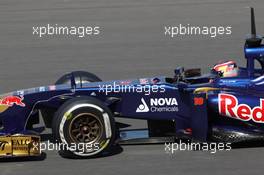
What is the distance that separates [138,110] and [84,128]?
83 centimetres

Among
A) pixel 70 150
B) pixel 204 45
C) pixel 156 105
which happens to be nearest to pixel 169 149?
pixel 156 105

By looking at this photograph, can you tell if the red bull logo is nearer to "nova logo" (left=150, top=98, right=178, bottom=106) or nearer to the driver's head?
"nova logo" (left=150, top=98, right=178, bottom=106)

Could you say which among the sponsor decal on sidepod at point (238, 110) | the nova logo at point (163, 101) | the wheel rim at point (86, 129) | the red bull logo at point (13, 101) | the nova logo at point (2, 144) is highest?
the red bull logo at point (13, 101)

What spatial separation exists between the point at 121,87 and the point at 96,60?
6.77 m

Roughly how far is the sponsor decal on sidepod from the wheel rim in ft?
5.46

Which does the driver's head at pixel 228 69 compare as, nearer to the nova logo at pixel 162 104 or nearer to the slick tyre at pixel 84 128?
the nova logo at pixel 162 104

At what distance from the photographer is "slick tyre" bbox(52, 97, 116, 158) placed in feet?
29.5

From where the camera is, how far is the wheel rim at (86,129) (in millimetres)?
9047

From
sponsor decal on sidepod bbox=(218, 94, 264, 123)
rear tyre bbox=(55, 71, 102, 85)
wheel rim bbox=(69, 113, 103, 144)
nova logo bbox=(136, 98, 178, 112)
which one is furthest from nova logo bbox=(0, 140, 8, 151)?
sponsor decal on sidepod bbox=(218, 94, 264, 123)

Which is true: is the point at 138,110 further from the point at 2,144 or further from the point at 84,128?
the point at 2,144

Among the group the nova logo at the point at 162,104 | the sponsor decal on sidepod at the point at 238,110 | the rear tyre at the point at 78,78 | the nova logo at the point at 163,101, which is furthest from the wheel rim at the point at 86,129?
the sponsor decal on sidepod at the point at 238,110

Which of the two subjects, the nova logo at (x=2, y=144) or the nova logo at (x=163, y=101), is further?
the nova logo at (x=163, y=101)

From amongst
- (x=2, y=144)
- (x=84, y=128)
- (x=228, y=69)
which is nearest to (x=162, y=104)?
(x=84, y=128)

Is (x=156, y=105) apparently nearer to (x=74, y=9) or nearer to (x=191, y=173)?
(x=191, y=173)
